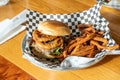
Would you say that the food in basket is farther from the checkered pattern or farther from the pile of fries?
the checkered pattern

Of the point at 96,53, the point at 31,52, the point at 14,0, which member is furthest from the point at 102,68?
the point at 14,0

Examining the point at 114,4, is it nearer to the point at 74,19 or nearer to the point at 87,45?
the point at 74,19

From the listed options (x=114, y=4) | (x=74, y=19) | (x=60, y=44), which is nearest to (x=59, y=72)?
(x=60, y=44)

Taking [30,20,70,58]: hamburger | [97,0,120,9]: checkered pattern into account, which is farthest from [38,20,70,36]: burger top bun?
[97,0,120,9]: checkered pattern

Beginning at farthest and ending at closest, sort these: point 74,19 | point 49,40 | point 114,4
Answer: point 114,4, point 74,19, point 49,40

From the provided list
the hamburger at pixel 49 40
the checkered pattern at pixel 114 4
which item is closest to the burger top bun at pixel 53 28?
the hamburger at pixel 49 40

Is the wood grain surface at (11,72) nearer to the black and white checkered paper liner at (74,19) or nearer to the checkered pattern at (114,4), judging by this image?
the black and white checkered paper liner at (74,19)
